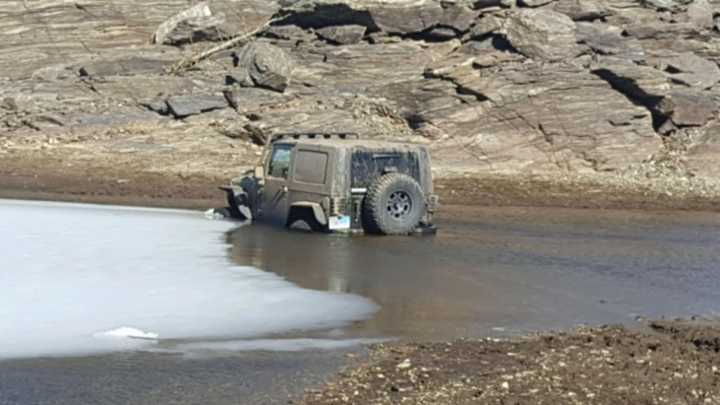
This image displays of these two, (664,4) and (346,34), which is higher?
(664,4)

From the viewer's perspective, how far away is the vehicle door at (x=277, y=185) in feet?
61.3

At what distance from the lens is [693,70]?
3102 cm

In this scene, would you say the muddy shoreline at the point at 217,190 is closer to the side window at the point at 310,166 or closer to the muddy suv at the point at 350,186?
the muddy suv at the point at 350,186

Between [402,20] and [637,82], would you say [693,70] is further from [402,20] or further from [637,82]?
[402,20]

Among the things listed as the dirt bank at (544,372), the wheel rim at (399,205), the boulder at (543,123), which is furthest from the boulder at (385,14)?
the dirt bank at (544,372)

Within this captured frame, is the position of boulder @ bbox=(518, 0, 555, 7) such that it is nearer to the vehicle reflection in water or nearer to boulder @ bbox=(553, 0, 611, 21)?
boulder @ bbox=(553, 0, 611, 21)

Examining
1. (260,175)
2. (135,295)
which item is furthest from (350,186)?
(135,295)

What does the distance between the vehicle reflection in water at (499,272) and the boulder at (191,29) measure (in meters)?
15.7

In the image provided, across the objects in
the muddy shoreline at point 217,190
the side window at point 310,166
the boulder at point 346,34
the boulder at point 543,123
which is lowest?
the muddy shoreline at point 217,190

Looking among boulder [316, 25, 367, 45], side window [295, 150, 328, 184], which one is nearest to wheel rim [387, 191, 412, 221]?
side window [295, 150, 328, 184]

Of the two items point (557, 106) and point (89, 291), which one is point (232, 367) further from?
point (557, 106)

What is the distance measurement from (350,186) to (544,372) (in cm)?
902

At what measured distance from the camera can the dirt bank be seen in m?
8.52

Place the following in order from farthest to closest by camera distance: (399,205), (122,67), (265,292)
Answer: (122,67), (399,205), (265,292)
